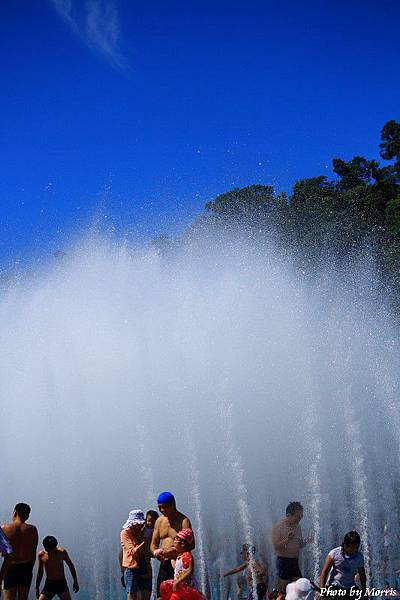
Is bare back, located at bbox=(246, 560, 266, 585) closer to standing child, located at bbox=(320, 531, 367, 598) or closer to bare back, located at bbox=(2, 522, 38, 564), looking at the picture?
standing child, located at bbox=(320, 531, 367, 598)

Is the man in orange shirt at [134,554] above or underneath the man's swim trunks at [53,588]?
above

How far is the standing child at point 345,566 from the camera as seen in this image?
686 centimetres

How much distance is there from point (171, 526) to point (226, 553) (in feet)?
16.0

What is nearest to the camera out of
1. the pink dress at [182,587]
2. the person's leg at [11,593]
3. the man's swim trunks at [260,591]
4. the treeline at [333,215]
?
the pink dress at [182,587]

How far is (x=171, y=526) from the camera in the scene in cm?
652

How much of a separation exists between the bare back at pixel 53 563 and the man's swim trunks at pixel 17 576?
441mm

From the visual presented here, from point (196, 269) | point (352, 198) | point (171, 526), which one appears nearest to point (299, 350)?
point (196, 269)

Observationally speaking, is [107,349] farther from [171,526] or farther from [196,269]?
[171,526]

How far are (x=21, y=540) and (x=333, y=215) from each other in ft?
81.5

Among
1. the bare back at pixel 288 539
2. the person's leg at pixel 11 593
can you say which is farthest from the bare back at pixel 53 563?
the bare back at pixel 288 539

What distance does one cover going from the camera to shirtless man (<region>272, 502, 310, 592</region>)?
7797 mm

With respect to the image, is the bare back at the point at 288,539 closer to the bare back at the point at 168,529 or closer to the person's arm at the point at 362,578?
the person's arm at the point at 362,578

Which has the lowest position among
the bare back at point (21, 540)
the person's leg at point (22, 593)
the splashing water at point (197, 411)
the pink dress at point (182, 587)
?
the person's leg at point (22, 593)

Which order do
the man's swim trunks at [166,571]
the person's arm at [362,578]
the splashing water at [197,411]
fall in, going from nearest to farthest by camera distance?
1. the man's swim trunks at [166,571]
2. the person's arm at [362,578]
3. the splashing water at [197,411]
